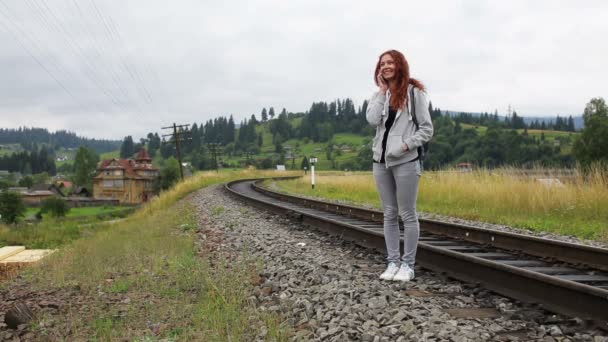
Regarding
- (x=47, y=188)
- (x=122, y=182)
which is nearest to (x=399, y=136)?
(x=122, y=182)

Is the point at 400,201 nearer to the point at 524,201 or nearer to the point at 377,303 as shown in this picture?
the point at 377,303

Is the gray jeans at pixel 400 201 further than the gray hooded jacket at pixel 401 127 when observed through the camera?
Yes

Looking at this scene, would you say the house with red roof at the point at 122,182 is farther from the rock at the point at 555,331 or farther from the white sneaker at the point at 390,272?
the rock at the point at 555,331

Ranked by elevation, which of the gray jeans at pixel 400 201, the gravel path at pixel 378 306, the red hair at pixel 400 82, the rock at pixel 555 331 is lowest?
the gravel path at pixel 378 306

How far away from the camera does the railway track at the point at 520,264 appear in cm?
334

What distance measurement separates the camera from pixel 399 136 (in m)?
4.51

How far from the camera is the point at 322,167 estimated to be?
130m

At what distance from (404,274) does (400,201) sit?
0.64 metres

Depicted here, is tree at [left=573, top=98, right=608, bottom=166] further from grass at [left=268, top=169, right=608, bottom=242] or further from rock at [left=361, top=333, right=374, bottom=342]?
rock at [left=361, top=333, right=374, bottom=342]

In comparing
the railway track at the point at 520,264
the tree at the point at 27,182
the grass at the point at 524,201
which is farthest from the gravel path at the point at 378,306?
the tree at the point at 27,182

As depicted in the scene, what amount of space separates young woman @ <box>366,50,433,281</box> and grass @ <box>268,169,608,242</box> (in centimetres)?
407

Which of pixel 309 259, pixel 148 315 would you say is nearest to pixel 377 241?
pixel 309 259

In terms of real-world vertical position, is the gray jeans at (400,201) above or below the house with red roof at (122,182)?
above

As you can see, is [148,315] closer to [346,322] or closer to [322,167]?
[346,322]
